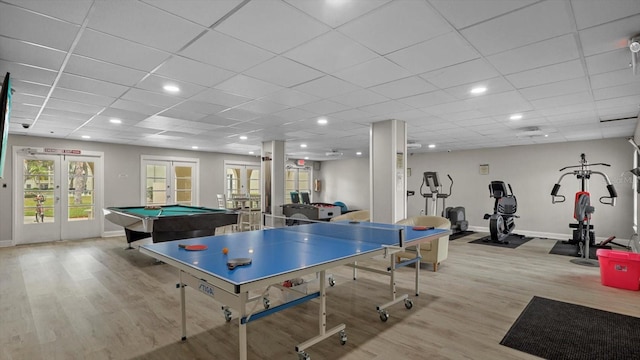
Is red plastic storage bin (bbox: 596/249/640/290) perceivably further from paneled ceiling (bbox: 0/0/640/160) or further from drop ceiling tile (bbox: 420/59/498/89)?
drop ceiling tile (bbox: 420/59/498/89)

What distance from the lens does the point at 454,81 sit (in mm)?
3426

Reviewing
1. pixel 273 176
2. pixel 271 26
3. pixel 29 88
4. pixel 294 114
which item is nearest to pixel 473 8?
pixel 271 26

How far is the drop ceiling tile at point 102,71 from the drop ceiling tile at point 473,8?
288 cm

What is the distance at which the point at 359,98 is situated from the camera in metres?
4.09

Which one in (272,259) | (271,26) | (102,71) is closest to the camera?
(272,259)

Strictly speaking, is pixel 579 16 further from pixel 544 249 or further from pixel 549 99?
pixel 544 249

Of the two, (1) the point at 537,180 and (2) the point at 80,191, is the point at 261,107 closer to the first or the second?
(2) the point at 80,191

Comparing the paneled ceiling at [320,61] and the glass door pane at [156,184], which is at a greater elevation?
the paneled ceiling at [320,61]

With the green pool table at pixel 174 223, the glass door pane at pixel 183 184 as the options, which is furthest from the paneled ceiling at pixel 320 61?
the glass door pane at pixel 183 184

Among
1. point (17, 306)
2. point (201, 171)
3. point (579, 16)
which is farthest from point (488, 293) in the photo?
point (201, 171)

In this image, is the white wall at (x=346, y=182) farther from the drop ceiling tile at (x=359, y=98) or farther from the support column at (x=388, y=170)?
the drop ceiling tile at (x=359, y=98)

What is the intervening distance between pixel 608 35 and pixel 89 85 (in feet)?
16.3

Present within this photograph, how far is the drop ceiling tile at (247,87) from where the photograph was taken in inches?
134

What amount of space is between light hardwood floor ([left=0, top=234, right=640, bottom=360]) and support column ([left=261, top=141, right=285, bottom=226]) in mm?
3252
